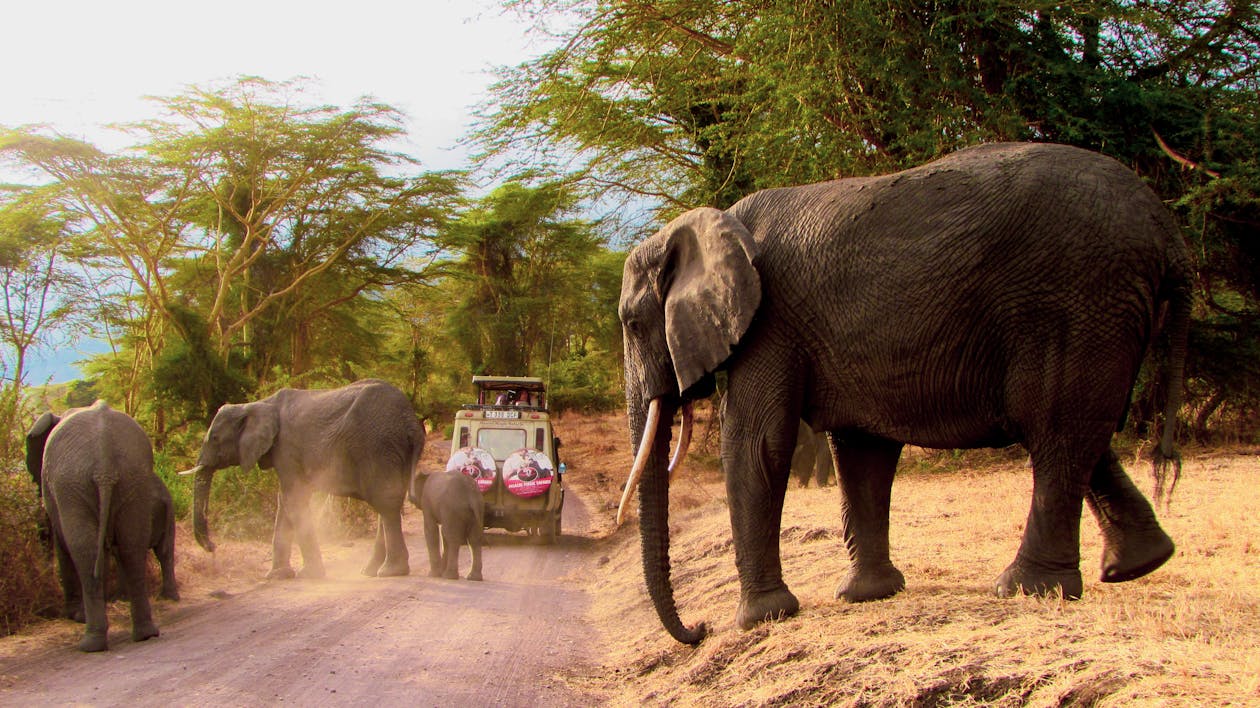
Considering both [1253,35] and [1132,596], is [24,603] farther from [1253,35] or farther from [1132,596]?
[1253,35]

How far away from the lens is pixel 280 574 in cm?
1177

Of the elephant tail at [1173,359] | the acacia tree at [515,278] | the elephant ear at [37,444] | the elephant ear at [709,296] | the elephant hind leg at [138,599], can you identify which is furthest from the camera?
the acacia tree at [515,278]

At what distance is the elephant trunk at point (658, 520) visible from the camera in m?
6.28

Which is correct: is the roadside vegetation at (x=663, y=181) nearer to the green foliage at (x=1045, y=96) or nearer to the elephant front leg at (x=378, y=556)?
the green foliage at (x=1045, y=96)

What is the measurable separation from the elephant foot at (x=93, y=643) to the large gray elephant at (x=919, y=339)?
406 centimetres

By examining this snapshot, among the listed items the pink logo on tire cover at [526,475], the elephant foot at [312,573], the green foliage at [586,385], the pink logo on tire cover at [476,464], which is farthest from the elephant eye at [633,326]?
the green foliage at [586,385]

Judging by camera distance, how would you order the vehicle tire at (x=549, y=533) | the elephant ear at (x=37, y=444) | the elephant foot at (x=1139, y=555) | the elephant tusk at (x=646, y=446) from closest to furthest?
the elephant foot at (x=1139, y=555) → the elephant tusk at (x=646, y=446) → the elephant ear at (x=37, y=444) → the vehicle tire at (x=549, y=533)

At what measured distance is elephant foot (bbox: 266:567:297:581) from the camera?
1170cm

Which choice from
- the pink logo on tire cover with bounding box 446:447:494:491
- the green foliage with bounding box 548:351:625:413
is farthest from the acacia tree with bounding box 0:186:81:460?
the green foliage with bounding box 548:351:625:413

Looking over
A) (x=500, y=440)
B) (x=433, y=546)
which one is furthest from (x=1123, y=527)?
(x=500, y=440)

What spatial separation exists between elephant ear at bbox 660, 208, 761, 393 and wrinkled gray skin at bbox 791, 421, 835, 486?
1138cm

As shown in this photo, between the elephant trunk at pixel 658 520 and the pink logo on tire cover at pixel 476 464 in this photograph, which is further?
the pink logo on tire cover at pixel 476 464

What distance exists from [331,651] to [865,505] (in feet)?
12.1

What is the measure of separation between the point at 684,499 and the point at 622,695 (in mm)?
11416
